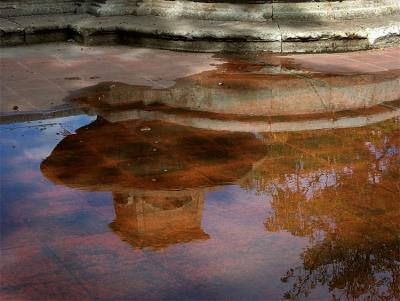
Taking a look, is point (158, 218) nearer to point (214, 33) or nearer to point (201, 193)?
point (201, 193)

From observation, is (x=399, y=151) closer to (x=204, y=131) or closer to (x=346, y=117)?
(x=346, y=117)

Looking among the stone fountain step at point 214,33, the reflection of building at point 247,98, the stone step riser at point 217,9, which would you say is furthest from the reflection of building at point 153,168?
the stone step riser at point 217,9

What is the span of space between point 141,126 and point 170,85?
115cm

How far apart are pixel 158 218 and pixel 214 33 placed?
4.26m

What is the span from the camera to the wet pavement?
9.68 ft

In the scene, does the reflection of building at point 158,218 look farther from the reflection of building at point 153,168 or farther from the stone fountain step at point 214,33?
the stone fountain step at point 214,33

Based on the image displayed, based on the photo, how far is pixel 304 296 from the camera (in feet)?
9.27

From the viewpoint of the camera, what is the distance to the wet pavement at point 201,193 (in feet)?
9.68

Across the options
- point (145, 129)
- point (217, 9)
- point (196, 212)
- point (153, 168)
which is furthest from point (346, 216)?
point (217, 9)

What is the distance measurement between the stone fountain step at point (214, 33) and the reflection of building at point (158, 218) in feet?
12.9

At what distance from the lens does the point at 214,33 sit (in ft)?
24.6

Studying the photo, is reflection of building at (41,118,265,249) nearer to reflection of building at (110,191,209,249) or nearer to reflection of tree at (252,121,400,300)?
reflection of building at (110,191,209,249)

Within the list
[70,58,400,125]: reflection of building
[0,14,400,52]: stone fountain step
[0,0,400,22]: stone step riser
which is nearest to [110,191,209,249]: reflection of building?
[70,58,400,125]: reflection of building

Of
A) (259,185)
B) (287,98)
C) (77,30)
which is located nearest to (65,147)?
(259,185)
